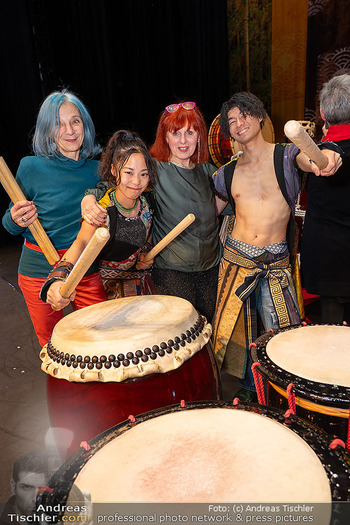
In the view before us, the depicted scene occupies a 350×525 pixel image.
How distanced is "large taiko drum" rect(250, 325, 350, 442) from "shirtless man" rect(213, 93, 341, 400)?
0.52 metres

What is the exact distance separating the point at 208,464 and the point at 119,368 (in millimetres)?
316

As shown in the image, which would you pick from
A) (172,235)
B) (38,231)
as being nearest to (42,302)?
(38,231)

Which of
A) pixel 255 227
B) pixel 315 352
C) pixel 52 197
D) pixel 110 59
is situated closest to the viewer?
pixel 315 352

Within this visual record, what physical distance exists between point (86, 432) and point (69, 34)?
15.6 feet

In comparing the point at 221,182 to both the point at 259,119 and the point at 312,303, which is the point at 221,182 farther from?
the point at 312,303

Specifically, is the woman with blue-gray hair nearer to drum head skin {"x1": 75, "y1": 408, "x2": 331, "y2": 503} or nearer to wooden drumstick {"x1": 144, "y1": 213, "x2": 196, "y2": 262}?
wooden drumstick {"x1": 144, "y1": 213, "x2": 196, "y2": 262}

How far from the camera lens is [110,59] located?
4.75 meters

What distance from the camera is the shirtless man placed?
Answer: 153 cm

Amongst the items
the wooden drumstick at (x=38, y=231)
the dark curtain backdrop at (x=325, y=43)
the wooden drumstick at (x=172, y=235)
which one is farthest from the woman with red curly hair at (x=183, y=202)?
the dark curtain backdrop at (x=325, y=43)

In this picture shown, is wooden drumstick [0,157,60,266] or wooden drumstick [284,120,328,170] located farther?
wooden drumstick [0,157,60,266]

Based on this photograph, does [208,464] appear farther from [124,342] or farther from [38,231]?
[38,231]

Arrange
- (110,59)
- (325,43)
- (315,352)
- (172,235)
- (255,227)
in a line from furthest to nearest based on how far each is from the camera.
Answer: (110,59) → (325,43) → (255,227) → (172,235) → (315,352)

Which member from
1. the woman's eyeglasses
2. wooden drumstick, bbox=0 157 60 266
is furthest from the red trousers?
the woman's eyeglasses

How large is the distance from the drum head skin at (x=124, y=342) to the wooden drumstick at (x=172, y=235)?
329mm
